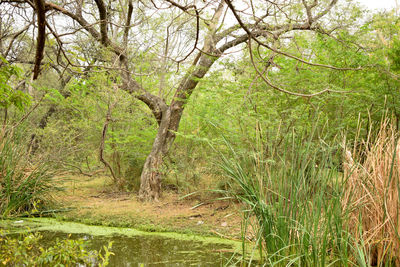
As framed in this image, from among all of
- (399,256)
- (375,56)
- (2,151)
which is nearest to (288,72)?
(375,56)

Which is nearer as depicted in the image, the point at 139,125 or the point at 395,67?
the point at 395,67

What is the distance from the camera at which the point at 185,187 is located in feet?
23.5

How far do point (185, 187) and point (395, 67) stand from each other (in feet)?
14.3

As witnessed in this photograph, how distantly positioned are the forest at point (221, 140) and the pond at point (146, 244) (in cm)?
5

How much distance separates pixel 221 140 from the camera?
526 centimetres

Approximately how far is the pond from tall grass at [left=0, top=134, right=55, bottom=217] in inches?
10.8

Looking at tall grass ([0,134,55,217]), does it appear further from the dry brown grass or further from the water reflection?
the dry brown grass

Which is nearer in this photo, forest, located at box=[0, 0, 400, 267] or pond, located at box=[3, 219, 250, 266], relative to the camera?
forest, located at box=[0, 0, 400, 267]

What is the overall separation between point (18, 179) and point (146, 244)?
6.88ft

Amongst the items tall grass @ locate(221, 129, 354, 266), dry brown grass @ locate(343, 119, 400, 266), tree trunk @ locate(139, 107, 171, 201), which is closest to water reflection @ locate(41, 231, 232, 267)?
tall grass @ locate(221, 129, 354, 266)

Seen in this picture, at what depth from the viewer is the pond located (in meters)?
3.40

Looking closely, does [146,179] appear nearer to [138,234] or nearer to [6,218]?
[138,234]

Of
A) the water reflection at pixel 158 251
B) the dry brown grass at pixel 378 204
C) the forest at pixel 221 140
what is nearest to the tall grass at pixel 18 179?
the forest at pixel 221 140

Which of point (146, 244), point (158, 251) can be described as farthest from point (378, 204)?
point (146, 244)
